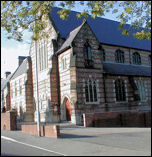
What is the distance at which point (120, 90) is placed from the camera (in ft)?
89.5

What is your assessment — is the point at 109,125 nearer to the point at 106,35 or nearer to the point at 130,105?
the point at 130,105

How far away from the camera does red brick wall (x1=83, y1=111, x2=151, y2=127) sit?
70.4 feet

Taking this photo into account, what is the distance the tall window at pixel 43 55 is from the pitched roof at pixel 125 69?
7.39 m

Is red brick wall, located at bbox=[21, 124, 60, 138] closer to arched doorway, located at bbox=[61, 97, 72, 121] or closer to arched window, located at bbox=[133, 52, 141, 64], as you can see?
arched doorway, located at bbox=[61, 97, 72, 121]

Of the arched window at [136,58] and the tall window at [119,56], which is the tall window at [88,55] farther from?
the arched window at [136,58]

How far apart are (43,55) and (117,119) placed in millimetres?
12268

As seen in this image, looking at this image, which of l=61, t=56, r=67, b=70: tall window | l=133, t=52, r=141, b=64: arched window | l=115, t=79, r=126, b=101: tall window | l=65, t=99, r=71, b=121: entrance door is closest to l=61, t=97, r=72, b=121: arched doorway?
l=65, t=99, r=71, b=121: entrance door

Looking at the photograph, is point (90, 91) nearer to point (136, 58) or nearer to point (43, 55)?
point (43, 55)

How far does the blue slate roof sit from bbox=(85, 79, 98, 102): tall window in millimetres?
6524

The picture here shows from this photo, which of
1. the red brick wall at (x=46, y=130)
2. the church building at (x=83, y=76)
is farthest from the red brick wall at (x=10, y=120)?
the church building at (x=83, y=76)

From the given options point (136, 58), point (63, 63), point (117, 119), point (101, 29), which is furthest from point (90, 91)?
point (101, 29)

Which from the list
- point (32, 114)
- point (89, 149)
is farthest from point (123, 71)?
point (89, 149)

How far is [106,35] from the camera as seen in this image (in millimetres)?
32000

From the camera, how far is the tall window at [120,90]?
88.3ft
